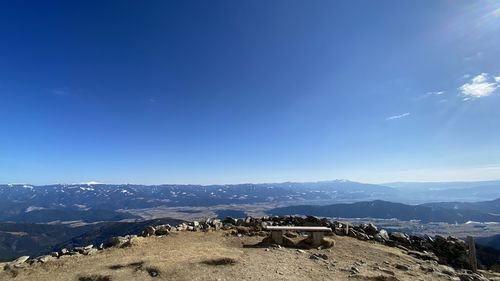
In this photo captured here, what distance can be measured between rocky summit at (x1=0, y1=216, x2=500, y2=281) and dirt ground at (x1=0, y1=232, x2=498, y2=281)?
43 mm

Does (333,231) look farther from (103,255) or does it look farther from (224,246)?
(103,255)

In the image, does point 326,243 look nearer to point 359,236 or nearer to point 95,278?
point 359,236

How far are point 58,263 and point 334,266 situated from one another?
13.9 meters

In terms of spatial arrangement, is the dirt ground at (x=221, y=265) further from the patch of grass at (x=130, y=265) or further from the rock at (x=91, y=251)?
the rock at (x=91, y=251)

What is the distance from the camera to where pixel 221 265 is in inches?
629

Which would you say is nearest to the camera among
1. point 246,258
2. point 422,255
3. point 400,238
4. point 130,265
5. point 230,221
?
point 130,265

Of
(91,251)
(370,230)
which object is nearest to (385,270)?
(370,230)

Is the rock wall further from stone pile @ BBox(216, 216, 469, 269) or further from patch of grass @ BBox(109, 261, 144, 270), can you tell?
patch of grass @ BBox(109, 261, 144, 270)

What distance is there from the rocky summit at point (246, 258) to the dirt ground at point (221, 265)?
0.04m

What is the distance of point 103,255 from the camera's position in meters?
18.8

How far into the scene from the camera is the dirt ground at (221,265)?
14.9 meters

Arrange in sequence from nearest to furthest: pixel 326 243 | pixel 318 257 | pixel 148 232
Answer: pixel 318 257 < pixel 326 243 < pixel 148 232

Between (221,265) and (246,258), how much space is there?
1775mm

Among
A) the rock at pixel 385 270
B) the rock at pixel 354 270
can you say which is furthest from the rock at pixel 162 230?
the rock at pixel 385 270
